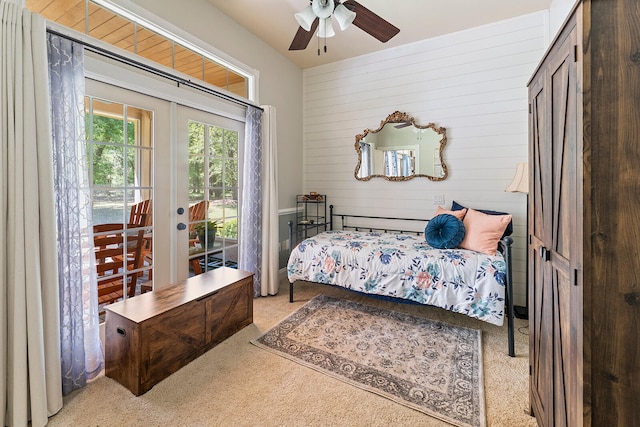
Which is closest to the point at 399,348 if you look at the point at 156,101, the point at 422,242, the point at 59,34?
the point at 422,242

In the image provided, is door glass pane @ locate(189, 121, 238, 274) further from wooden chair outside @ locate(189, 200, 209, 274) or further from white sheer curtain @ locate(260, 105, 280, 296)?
white sheer curtain @ locate(260, 105, 280, 296)

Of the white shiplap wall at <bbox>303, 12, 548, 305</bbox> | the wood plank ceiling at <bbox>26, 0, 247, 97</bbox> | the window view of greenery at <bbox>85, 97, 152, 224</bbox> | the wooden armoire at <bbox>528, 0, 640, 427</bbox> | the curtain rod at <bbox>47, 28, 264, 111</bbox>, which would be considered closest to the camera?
the wooden armoire at <bbox>528, 0, 640, 427</bbox>

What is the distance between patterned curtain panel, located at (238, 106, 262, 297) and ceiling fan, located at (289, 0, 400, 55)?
1.10 metres

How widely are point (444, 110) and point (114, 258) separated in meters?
3.62

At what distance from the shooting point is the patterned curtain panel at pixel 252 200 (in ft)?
10.7

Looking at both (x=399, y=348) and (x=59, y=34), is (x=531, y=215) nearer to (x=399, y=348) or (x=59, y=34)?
(x=399, y=348)

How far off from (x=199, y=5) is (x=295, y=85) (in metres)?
1.67

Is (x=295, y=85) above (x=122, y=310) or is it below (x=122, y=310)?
above

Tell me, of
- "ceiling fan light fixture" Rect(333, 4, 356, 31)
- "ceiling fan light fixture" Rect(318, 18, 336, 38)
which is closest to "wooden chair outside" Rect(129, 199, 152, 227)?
"ceiling fan light fixture" Rect(318, 18, 336, 38)

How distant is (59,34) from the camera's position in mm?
1722

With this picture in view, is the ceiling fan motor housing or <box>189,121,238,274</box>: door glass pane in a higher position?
the ceiling fan motor housing

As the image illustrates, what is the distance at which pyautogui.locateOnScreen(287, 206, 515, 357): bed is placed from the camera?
2301mm

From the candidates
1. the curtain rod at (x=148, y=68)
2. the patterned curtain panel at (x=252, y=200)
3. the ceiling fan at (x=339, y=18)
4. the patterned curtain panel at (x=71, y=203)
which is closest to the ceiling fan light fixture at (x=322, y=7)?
the ceiling fan at (x=339, y=18)

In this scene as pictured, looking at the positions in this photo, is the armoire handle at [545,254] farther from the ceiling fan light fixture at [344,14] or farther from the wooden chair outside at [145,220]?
the wooden chair outside at [145,220]
